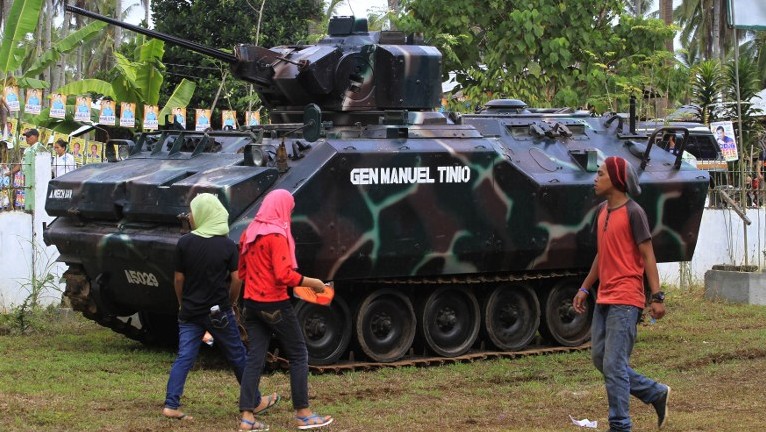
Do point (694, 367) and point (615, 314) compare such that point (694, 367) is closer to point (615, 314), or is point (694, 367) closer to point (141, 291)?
point (615, 314)

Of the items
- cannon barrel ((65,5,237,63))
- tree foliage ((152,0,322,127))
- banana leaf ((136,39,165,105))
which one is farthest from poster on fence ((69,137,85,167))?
tree foliage ((152,0,322,127))

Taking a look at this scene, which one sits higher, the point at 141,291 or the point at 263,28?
the point at 263,28

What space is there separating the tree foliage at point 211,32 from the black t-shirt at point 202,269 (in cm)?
1713

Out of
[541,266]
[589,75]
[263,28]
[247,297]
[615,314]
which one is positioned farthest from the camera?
[263,28]

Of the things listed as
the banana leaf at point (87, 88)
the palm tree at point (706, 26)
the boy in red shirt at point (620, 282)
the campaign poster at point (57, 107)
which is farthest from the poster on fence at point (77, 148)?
the palm tree at point (706, 26)

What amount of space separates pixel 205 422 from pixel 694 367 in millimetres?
4786

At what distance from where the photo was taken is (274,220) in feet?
29.8

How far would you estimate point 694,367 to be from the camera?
1205cm

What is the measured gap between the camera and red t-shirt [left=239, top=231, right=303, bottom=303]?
899 cm

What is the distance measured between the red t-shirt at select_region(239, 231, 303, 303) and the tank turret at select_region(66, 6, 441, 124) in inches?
166

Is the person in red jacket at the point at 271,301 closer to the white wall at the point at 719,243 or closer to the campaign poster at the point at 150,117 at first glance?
the campaign poster at the point at 150,117

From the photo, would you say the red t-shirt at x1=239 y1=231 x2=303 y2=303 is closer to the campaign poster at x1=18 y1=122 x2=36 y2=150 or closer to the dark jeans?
the dark jeans

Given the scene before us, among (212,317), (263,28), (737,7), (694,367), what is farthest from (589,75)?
(212,317)

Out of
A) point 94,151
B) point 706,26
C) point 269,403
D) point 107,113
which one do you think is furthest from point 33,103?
point 706,26
